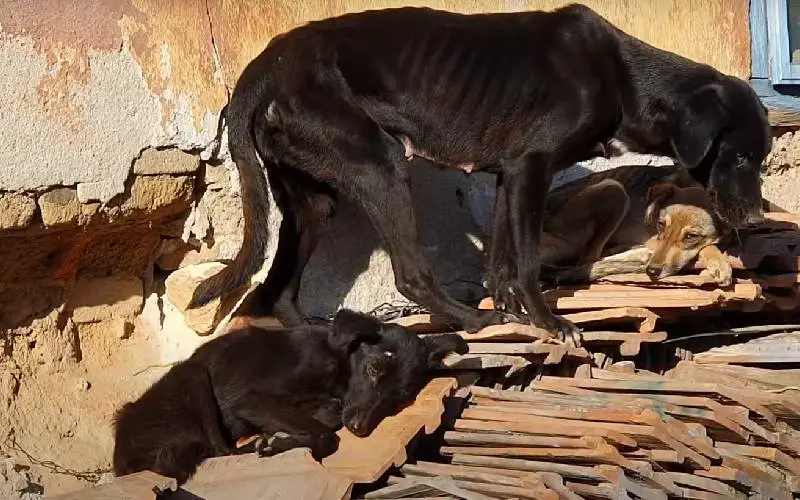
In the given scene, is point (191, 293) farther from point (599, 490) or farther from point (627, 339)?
point (599, 490)

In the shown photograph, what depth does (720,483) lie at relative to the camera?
4.30m

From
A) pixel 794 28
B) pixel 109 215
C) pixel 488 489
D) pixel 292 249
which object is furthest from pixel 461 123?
pixel 794 28

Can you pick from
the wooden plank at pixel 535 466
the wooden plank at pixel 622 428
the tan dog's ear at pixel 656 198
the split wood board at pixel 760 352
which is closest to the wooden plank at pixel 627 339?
the split wood board at pixel 760 352

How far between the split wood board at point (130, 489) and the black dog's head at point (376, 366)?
89cm

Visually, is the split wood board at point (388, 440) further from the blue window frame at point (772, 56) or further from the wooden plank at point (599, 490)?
the blue window frame at point (772, 56)

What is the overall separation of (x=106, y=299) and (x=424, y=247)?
5.26ft

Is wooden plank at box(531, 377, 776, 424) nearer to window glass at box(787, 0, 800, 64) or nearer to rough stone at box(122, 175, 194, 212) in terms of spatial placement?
rough stone at box(122, 175, 194, 212)

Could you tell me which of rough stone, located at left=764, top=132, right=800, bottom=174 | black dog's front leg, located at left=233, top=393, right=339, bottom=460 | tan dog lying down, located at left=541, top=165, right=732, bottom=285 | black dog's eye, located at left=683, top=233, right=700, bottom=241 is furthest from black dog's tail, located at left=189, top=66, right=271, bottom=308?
rough stone, located at left=764, top=132, right=800, bottom=174

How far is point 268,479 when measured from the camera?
377cm

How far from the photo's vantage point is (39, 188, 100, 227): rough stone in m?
4.71

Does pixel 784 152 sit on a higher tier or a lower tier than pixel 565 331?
higher

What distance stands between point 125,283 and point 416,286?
4.45 ft

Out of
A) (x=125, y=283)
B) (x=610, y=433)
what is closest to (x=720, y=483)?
(x=610, y=433)

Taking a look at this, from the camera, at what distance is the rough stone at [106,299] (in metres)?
5.20
